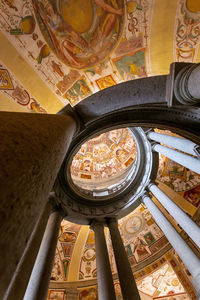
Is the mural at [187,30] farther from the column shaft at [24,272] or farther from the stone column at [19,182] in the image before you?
the column shaft at [24,272]

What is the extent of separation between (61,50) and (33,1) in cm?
123

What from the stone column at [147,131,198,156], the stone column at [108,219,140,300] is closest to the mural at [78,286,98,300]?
the stone column at [108,219,140,300]

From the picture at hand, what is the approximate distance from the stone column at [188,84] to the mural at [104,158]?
11.0 metres

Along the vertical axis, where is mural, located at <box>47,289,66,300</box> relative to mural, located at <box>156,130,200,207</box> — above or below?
below

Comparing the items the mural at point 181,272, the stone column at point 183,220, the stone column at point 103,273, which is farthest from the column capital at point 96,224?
the mural at point 181,272

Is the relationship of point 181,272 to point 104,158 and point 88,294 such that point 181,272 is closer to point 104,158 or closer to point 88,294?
point 88,294

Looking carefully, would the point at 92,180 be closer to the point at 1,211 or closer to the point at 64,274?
the point at 64,274

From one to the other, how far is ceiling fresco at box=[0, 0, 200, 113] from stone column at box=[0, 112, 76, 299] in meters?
4.40

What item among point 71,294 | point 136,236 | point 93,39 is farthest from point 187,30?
point 71,294

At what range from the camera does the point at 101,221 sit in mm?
6840

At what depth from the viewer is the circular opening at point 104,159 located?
14.0 meters

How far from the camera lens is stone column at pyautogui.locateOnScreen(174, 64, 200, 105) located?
101 inches

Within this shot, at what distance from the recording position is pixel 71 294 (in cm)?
962

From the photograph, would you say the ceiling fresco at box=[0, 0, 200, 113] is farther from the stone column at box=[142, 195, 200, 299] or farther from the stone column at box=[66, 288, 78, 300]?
the stone column at box=[66, 288, 78, 300]
